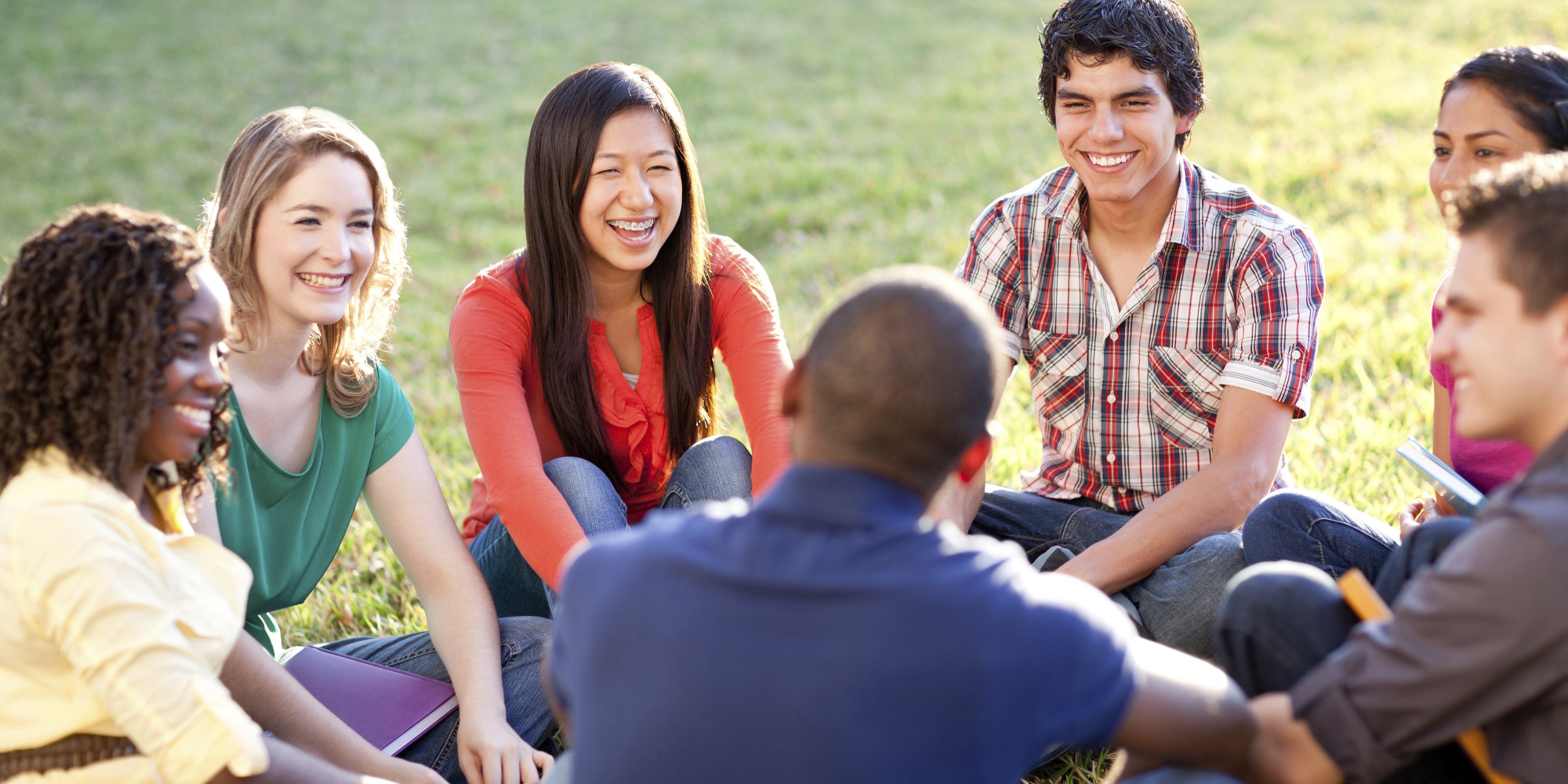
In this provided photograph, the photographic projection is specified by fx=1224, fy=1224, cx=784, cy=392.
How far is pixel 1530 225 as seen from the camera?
1.81 m

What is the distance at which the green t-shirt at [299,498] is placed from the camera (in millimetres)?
2885

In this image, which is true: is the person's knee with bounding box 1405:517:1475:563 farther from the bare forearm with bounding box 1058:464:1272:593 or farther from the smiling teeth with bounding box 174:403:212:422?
the smiling teeth with bounding box 174:403:212:422

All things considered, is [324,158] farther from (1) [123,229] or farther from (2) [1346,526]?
(2) [1346,526]

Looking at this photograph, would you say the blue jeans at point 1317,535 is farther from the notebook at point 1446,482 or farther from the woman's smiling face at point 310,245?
the woman's smiling face at point 310,245

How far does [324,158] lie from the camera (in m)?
2.95

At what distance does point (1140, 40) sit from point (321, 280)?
218 cm

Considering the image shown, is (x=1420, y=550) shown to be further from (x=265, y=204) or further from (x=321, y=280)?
(x=265, y=204)

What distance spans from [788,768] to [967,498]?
190 cm

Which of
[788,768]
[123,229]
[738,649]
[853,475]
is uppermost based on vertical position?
[123,229]

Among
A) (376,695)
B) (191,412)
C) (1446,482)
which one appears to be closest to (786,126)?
(376,695)

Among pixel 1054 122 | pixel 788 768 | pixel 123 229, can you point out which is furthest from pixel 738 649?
pixel 1054 122

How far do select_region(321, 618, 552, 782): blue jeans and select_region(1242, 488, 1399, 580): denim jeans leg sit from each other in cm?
170

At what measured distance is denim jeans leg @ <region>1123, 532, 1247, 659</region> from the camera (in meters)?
2.95

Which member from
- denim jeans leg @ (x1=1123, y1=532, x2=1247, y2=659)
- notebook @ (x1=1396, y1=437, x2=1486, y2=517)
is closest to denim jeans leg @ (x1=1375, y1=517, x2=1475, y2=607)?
notebook @ (x1=1396, y1=437, x2=1486, y2=517)
